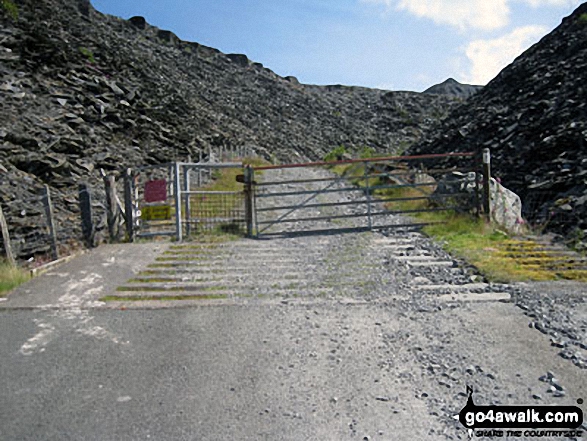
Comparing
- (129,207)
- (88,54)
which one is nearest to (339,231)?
(129,207)

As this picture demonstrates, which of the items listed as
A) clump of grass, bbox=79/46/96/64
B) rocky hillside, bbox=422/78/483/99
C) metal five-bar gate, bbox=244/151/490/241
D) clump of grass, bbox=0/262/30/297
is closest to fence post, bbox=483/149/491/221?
metal five-bar gate, bbox=244/151/490/241

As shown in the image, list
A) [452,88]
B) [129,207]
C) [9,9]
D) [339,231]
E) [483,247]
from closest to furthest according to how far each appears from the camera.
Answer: [483,247] → [129,207] → [339,231] → [9,9] → [452,88]

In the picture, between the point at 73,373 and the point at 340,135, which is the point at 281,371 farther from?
the point at 340,135

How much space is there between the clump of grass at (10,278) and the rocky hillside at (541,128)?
32.6 feet

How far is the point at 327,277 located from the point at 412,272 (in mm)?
1337

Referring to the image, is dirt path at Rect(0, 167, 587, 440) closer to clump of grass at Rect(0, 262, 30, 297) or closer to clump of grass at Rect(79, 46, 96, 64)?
clump of grass at Rect(0, 262, 30, 297)

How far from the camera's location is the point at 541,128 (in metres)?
19.7

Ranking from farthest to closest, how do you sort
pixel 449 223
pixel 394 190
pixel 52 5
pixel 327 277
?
pixel 52 5
pixel 394 190
pixel 449 223
pixel 327 277

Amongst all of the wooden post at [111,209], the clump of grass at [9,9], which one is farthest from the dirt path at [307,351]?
the clump of grass at [9,9]

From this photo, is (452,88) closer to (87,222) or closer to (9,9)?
(9,9)

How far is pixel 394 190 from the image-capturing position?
63.3ft

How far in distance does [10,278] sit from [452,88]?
103 meters

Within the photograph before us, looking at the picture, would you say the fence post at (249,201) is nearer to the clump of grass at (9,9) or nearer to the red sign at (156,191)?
the red sign at (156,191)

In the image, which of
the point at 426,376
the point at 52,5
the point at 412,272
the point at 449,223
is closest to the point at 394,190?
the point at 449,223
